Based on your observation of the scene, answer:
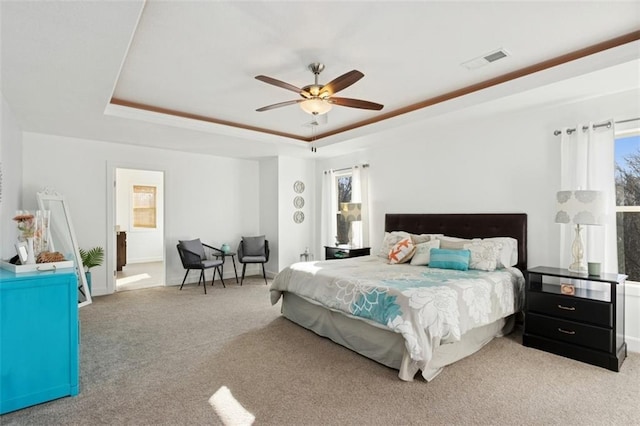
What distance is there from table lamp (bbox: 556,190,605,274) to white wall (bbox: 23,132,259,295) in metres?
5.43

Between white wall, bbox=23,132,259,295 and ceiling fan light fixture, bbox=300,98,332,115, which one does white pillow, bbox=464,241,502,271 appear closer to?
ceiling fan light fixture, bbox=300,98,332,115

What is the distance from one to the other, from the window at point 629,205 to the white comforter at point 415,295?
37.3 inches

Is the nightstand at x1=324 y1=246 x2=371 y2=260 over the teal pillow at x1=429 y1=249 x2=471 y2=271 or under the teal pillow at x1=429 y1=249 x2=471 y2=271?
under

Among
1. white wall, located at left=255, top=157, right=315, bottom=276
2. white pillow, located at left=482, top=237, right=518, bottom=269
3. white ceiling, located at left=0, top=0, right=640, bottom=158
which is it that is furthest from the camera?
white wall, located at left=255, top=157, right=315, bottom=276

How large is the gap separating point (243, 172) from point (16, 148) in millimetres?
3541

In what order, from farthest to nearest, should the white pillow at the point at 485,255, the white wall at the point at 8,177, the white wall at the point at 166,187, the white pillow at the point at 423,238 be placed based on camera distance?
the white wall at the point at 166,187
the white pillow at the point at 423,238
the white pillow at the point at 485,255
the white wall at the point at 8,177

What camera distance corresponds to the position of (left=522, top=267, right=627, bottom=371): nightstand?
278cm

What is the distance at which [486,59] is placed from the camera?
301cm

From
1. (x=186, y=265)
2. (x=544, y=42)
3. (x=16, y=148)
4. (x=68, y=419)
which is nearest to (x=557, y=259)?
(x=544, y=42)

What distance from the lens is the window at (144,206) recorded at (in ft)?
28.6

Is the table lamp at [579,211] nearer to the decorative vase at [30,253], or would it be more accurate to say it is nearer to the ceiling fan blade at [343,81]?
the ceiling fan blade at [343,81]

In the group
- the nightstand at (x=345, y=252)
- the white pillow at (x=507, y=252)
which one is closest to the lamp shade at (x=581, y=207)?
the white pillow at (x=507, y=252)

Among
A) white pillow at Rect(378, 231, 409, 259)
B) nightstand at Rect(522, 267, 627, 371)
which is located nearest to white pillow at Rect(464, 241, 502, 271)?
nightstand at Rect(522, 267, 627, 371)

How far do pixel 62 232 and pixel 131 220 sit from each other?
3.98m
